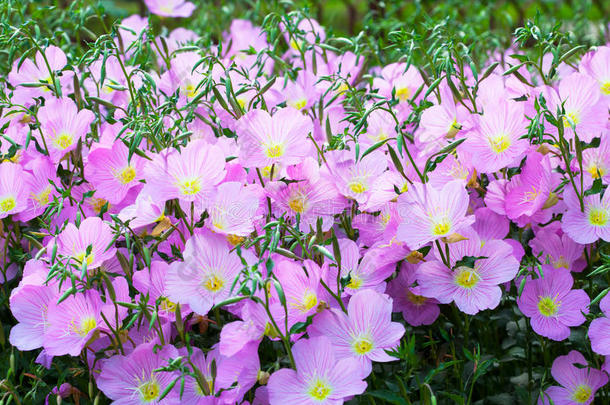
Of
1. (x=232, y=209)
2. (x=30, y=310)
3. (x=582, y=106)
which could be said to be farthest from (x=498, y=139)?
(x=30, y=310)

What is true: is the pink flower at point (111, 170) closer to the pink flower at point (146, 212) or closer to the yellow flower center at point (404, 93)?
the pink flower at point (146, 212)

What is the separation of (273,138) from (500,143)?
0.49 metres

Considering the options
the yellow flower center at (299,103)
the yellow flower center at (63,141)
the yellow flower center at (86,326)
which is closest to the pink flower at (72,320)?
the yellow flower center at (86,326)

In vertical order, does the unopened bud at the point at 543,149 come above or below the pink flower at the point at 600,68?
below

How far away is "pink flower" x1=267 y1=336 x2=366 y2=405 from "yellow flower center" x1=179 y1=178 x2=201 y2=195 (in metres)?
0.36

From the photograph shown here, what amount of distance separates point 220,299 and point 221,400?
0.60 ft

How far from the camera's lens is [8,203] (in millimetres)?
1622

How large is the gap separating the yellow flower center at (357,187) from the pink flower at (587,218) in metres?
0.42

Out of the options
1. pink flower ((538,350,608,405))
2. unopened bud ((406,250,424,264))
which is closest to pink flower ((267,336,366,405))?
unopened bud ((406,250,424,264))

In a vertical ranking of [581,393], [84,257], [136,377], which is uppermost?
[84,257]

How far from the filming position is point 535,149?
160 cm

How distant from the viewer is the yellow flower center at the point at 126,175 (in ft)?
5.29

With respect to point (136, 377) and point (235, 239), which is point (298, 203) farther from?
point (136, 377)

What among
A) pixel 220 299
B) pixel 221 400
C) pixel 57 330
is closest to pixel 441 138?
pixel 220 299
